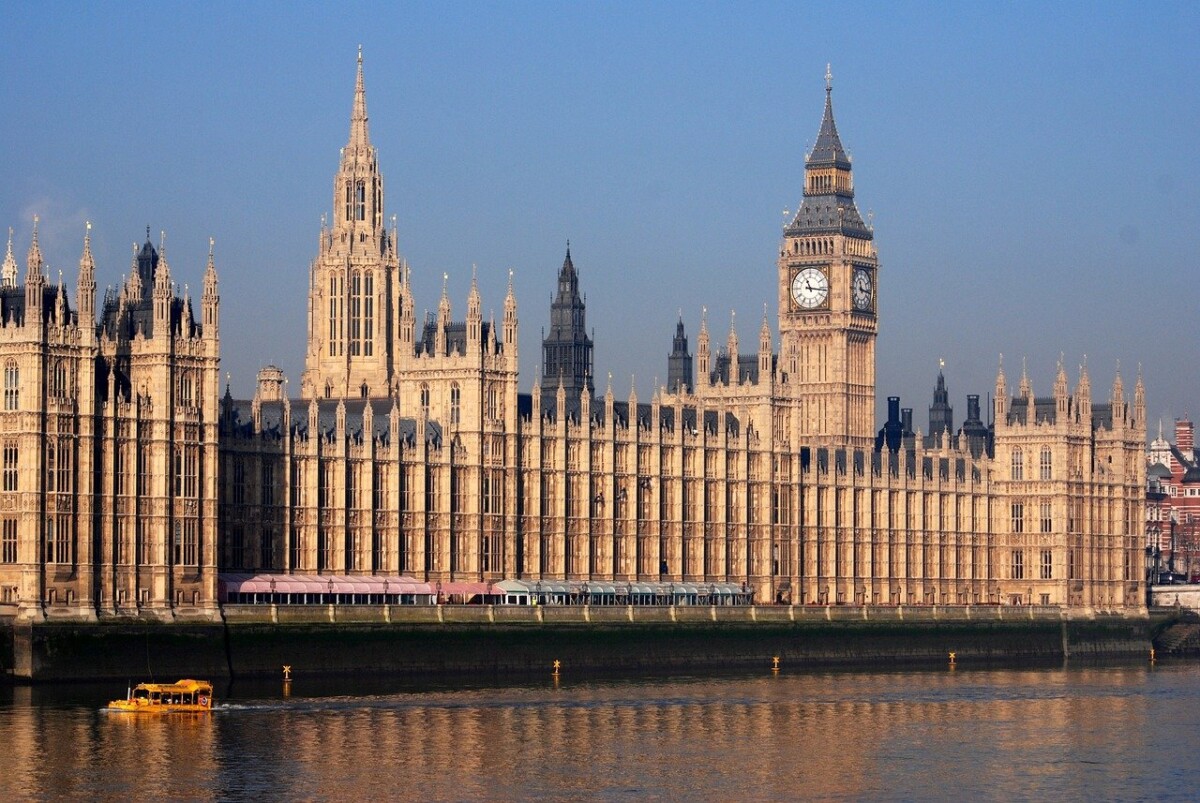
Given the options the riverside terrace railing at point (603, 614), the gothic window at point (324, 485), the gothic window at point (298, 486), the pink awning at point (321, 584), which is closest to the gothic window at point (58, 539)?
the riverside terrace railing at point (603, 614)

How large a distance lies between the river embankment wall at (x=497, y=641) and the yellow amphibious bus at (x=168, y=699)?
23.5ft

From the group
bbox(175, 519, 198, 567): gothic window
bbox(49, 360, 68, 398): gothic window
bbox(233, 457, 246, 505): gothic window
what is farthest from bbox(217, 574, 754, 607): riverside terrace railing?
bbox(49, 360, 68, 398): gothic window

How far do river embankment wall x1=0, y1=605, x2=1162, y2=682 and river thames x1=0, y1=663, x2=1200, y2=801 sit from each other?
2.55 meters

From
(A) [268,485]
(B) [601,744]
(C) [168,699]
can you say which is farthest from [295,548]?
(B) [601,744]

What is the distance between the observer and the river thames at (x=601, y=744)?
4094 inches

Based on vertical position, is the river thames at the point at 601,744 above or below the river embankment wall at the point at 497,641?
below

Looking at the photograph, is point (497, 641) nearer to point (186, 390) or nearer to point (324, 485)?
point (324, 485)

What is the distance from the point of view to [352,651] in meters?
148

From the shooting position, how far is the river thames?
104000mm

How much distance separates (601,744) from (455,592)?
51237 millimetres

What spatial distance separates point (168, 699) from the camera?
12925 cm

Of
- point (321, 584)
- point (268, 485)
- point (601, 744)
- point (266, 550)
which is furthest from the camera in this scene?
point (268, 485)

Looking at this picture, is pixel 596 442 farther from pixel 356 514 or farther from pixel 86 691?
pixel 86 691

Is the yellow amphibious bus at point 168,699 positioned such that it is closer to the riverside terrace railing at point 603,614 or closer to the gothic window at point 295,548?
the riverside terrace railing at point 603,614
